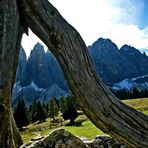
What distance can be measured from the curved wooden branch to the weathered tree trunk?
328 mm

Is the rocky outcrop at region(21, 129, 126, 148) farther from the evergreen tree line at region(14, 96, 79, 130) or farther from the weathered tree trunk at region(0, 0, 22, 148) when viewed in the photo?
the evergreen tree line at region(14, 96, 79, 130)

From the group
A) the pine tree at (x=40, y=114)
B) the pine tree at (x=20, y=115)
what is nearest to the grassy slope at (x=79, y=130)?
the pine tree at (x=20, y=115)

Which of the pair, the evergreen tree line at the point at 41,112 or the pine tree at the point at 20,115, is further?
the evergreen tree line at the point at 41,112

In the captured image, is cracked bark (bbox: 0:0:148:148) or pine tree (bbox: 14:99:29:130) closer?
cracked bark (bbox: 0:0:148:148)

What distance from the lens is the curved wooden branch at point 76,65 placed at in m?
5.59

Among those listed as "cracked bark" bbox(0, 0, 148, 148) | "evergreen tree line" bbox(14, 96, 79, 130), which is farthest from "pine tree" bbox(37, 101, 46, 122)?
"cracked bark" bbox(0, 0, 148, 148)

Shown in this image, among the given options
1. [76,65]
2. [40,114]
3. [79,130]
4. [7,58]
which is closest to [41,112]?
[40,114]

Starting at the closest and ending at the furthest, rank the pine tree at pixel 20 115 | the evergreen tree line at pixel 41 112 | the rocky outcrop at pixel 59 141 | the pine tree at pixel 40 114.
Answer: the rocky outcrop at pixel 59 141
the pine tree at pixel 20 115
the evergreen tree line at pixel 41 112
the pine tree at pixel 40 114

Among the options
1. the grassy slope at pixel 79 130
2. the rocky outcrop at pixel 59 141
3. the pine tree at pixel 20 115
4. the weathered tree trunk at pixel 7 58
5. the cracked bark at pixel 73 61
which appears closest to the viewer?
the weathered tree trunk at pixel 7 58

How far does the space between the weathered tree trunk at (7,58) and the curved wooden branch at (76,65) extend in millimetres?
328

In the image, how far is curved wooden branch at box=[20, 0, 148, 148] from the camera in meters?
5.59

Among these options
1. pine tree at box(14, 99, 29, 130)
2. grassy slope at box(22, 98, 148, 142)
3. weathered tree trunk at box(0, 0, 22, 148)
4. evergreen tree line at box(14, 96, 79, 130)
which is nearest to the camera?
weathered tree trunk at box(0, 0, 22, 148)

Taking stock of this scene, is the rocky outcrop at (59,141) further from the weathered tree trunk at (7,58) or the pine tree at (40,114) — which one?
the pine tree at (40,114)

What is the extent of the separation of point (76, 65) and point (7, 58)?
1.07 m
